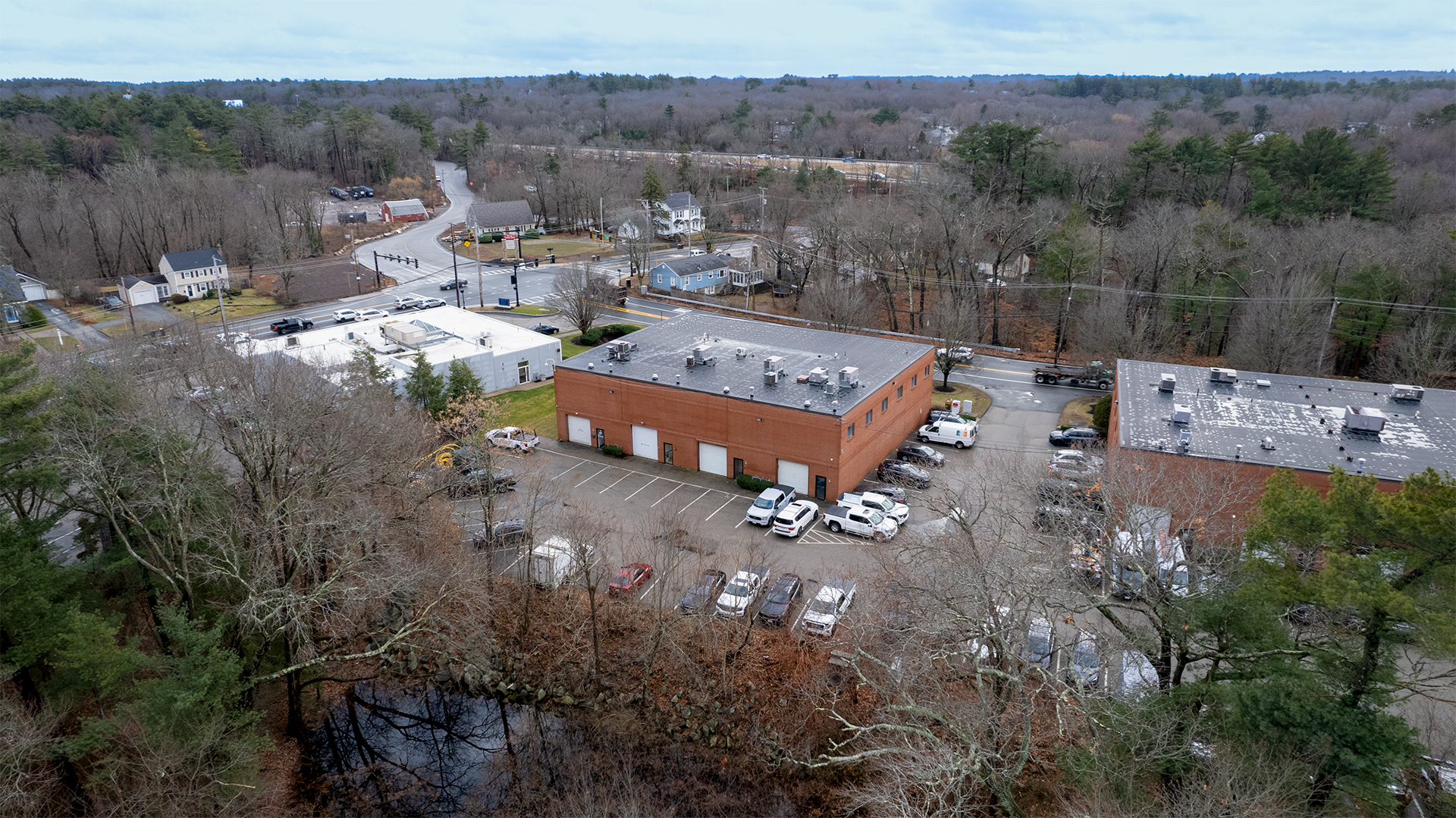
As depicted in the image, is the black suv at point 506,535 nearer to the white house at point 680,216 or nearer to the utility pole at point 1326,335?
the utility pole at point 1326,335

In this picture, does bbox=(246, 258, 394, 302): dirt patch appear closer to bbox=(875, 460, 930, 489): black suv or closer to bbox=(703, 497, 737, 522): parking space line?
bbox=(703, 497, 737, 522): parking space line

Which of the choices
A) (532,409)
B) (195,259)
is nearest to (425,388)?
(532,409)

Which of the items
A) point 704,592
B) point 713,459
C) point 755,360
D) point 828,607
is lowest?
point 828,607

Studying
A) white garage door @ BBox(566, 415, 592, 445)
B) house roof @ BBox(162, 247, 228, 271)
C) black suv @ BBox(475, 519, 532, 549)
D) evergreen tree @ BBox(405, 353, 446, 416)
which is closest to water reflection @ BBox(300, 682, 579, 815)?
black suv @ BBox(475, 519, 532, 549)

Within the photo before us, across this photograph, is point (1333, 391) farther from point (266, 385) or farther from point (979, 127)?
point (979, 127)

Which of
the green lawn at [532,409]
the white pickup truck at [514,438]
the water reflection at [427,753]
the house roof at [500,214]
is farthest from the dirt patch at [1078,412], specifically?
the house roof at [500,214]

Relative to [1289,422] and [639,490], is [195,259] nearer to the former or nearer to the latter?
[639,490]
